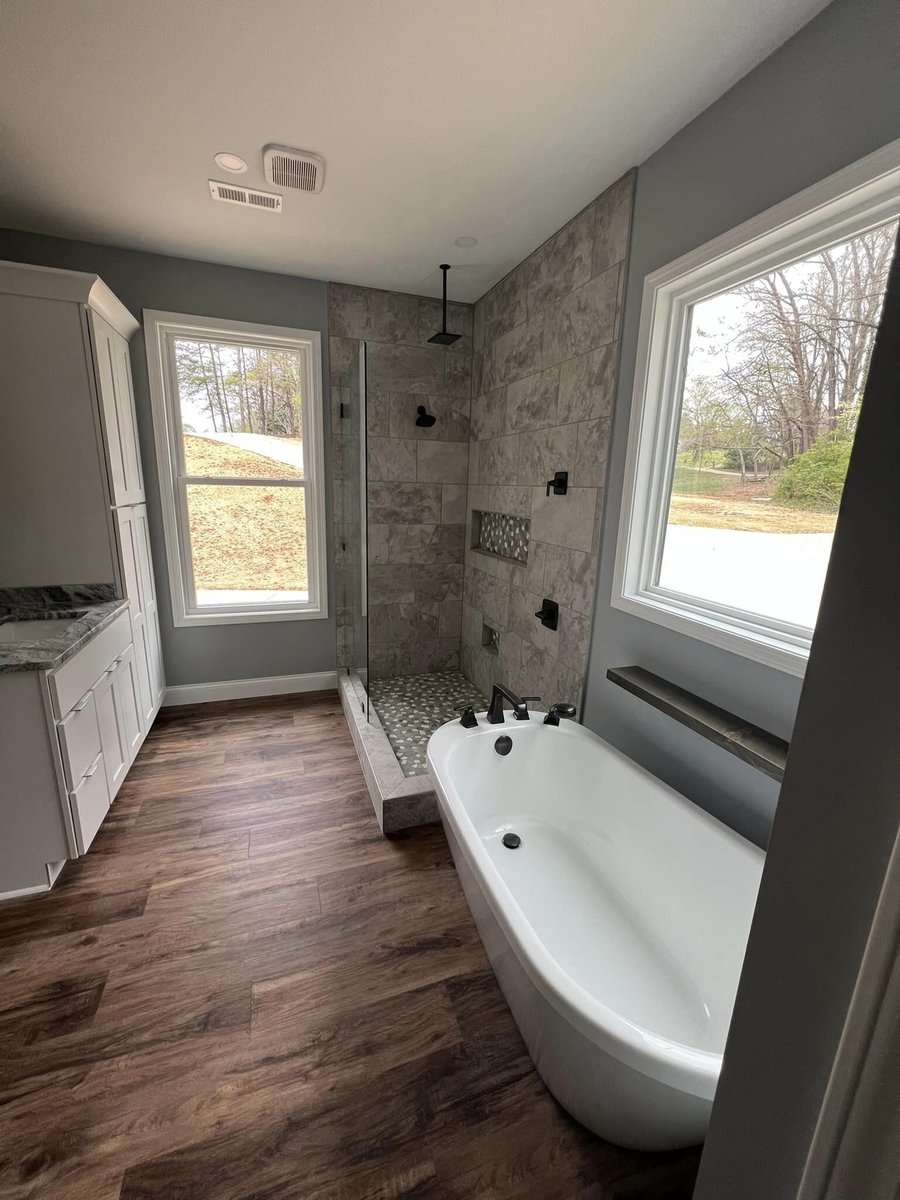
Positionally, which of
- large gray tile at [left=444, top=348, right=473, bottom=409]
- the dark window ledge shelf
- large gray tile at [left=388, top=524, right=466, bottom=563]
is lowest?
the dark window ledge shelf

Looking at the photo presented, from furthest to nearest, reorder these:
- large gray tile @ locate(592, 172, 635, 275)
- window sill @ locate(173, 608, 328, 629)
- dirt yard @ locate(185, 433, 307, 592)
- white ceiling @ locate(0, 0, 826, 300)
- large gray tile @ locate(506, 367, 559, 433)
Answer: window sill @ locate(173, 608, 328, 629) → dirt yard @ locate(185, 433, 307, 592) → large gray tile @ locate(506, 367, 559, 433) → large gray tile @ locate(592, 172, 635, 275) → white ceiling @ locate(0, 0, 826, 300)

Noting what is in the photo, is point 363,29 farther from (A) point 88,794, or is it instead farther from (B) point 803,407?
(A) point 88,794

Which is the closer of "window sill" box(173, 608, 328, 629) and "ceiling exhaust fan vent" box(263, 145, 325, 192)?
"ceiling exhaust fan vent" box(263, 145, 325, 192)

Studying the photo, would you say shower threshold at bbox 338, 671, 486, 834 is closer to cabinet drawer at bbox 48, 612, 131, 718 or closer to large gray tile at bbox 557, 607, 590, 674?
large gray tile at bbox 557, 607, 590, 674

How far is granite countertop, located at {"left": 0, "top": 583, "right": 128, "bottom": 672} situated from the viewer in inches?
67.6

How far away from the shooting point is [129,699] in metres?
2.47

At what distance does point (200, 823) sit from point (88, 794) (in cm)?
48

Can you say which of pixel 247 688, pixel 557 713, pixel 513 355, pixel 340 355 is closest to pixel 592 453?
pixel 513 355

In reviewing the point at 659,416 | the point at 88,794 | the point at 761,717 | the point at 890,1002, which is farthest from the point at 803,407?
the point at 88,794

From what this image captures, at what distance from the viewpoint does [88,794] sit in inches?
75.9

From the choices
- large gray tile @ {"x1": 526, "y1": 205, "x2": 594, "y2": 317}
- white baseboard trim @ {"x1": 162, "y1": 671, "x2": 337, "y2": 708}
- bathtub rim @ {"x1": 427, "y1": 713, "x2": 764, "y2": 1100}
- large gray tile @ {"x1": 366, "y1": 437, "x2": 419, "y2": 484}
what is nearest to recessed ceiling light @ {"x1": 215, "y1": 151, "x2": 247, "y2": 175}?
large gray tile @ {"x1": 526, "y1": 205, "x2": 594, "y2": 317}

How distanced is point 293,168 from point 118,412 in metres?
1.38

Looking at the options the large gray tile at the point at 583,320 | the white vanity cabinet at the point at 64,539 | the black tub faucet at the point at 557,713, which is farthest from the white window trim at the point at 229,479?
the black tub faucet at the point at 557,713

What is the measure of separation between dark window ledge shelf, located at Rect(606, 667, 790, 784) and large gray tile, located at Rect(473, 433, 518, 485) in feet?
4.79
